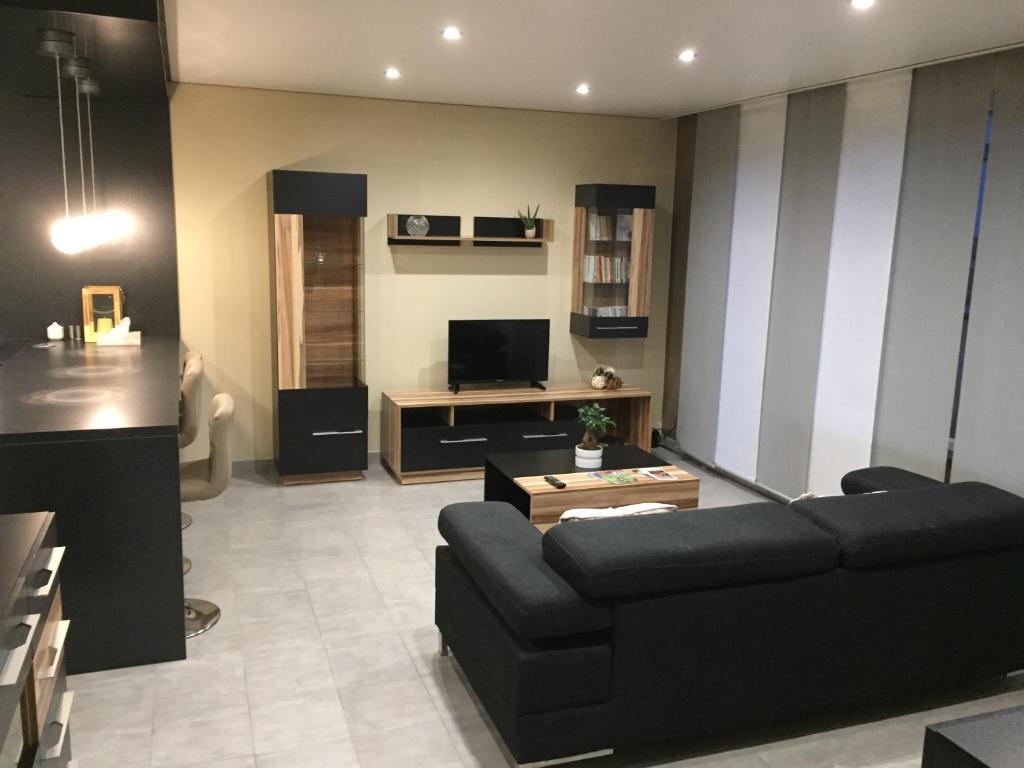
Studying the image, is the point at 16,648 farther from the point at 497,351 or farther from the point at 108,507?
the point at 497,351

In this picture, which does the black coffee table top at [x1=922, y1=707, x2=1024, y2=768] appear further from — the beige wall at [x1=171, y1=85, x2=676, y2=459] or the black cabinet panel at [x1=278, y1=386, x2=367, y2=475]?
the beige wall at [x1=171, y1=85, x2=676, y2=459]

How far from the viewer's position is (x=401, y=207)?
6.20m

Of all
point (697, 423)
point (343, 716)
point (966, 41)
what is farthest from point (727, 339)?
point (343, 716)

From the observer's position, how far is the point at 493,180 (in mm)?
6410

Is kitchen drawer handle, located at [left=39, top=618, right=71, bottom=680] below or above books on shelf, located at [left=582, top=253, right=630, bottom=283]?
below

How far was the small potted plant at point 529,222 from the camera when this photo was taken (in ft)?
21.0

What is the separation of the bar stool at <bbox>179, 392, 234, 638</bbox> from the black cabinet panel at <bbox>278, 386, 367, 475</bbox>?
1.72 meters

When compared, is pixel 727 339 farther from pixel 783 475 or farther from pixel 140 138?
pixel 140 138

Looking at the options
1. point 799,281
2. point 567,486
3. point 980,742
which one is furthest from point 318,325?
point 980,742

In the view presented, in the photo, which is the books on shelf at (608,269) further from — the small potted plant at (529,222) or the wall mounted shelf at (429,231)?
the wall mounted shelf at (429,231)

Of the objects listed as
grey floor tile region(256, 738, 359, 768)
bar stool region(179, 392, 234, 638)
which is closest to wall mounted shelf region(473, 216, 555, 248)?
bar stool region(179, 392, 234, 638)

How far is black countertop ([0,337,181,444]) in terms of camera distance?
3172 mm

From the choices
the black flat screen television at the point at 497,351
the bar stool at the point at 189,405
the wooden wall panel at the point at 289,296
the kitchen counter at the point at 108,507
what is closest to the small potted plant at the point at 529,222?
the black flat screen television at the point at 497,351

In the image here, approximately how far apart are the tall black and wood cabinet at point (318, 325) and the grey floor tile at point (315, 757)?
3.00m
